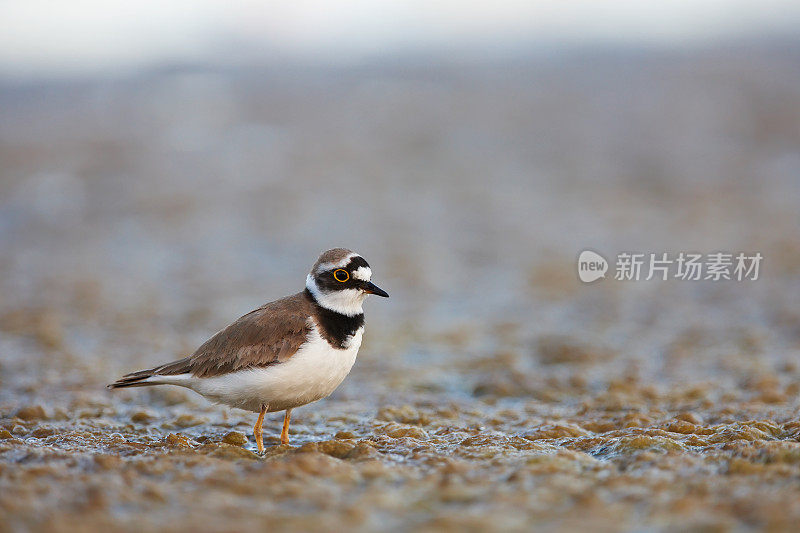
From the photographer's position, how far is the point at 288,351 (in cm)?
552

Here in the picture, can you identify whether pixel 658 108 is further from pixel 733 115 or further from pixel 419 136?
pixel 419 136

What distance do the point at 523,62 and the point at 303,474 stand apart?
75.5ft

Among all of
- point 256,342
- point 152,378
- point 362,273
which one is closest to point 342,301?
point 362,273

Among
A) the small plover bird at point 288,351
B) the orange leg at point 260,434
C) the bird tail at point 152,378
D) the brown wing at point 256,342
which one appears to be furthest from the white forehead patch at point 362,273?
the bird tail at point 152,378

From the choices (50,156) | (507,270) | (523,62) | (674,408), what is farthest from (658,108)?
(674,408)

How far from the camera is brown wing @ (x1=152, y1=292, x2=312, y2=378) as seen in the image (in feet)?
18.2

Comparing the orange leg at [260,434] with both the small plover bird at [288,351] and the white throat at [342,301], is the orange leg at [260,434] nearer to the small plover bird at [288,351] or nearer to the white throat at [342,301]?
the small plover bird at [288,351]

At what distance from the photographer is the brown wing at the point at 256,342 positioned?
5555 mm

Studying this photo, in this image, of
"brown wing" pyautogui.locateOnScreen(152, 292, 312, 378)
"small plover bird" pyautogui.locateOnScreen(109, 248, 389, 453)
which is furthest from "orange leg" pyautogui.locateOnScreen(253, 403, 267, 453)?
"brown wing" pyautogui.locateOnScreen(152, 292, 312, 378)

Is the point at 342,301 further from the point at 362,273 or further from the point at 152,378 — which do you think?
the point at 152,378

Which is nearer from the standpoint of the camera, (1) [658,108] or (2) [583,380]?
(2) [583,380]

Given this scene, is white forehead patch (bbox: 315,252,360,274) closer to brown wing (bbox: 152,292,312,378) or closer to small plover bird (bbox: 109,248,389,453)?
small plover bird (bbox: 109,248,389,453)

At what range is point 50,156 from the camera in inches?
709

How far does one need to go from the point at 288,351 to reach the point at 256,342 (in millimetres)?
252
